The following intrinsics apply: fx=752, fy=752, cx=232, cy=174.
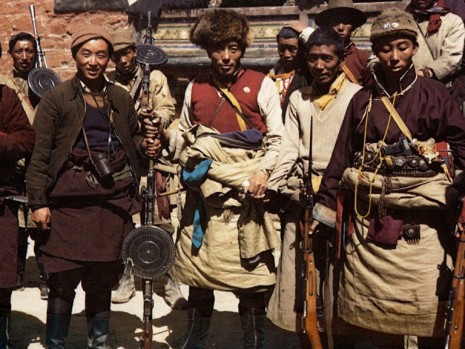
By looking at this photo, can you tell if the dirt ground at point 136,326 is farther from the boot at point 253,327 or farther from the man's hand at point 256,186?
the man's hand at point 256,186

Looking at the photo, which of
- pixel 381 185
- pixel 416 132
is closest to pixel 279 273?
pixel 381 185

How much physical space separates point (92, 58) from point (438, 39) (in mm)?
2850

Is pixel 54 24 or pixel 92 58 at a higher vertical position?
pixel 54 24

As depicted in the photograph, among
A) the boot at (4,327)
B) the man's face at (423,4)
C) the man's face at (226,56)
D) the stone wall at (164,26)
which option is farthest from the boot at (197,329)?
the stone wall at (164,26)

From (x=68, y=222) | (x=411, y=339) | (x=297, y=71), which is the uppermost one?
(x=297, y=71)

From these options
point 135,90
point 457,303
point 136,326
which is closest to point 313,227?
point 457,303

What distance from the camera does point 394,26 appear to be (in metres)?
4.14

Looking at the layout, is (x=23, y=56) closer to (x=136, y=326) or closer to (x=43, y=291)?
(x=43, y=291)

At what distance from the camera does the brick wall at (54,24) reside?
412 inches

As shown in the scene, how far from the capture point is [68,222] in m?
4.69

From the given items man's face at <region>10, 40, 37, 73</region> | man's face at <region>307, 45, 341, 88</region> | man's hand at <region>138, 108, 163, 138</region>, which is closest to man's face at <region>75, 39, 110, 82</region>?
man's hand at <region>138, 108, 163, 138</region>

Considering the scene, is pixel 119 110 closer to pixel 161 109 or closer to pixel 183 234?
pixel 183 234

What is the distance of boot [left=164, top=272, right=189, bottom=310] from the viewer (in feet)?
20.9

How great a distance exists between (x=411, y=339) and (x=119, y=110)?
2.56m
